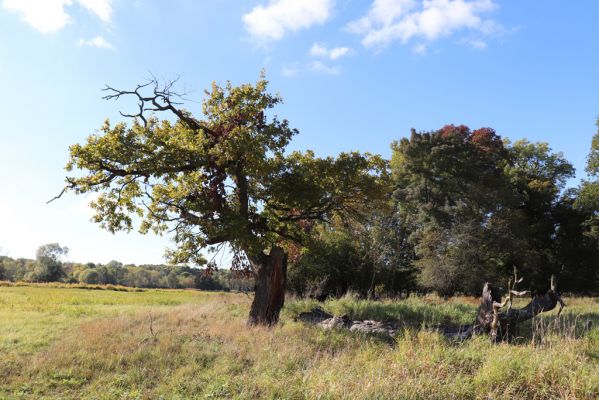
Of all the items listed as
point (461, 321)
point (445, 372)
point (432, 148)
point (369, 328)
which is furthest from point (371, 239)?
point (445, 372)

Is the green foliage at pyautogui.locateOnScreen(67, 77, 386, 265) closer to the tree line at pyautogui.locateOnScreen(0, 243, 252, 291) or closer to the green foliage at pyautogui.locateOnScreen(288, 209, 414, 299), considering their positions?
the green foliage at pyautogui.locateOnScreen(288, 209, 414, 299)

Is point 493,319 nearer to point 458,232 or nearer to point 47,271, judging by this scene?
point 458,232

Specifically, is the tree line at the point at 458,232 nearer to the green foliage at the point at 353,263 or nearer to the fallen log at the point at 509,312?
the green foliage at the point at 353,263

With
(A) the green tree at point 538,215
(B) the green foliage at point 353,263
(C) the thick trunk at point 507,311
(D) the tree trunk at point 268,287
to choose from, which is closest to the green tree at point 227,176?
(D) the tree trunk at point 268,287

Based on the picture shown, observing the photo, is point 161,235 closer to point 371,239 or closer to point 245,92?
point 245,92

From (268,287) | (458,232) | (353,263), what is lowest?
(268,287)

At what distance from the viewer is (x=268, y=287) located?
45.1ft

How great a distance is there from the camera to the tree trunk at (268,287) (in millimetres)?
13555

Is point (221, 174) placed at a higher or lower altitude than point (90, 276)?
higher

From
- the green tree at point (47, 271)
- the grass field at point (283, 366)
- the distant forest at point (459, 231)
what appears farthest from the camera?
the green tree at point (47, 271)

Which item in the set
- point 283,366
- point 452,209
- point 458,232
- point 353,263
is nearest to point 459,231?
point 458,232

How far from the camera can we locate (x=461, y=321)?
15062mm

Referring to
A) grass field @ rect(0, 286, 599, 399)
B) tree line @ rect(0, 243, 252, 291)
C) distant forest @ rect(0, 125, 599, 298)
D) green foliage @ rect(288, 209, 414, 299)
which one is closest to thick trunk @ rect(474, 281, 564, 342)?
grass field @ rect(0, 286, 599, 399)

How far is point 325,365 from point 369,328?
634 cm
